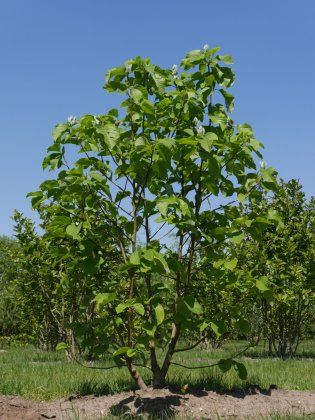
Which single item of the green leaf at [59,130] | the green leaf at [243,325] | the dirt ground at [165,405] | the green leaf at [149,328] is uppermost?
the green leaf at [59,130]

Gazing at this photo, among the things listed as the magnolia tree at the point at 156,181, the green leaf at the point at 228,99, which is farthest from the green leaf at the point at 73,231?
the green leaf at the point at 228,99

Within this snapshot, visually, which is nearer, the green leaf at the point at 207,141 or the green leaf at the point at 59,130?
the green leaf at the point at 207,141

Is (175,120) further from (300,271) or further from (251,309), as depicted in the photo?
(251,309)

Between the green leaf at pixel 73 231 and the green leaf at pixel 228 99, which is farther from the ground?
the green leaf at pixel 228 99

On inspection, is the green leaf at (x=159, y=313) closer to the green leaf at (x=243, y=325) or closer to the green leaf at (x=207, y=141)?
the green leaf at (x=243, y=325)

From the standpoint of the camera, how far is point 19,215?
11.5 meters

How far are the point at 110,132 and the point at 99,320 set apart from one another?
6.50 feet

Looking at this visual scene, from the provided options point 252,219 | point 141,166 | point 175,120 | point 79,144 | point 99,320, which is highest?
point 175,120

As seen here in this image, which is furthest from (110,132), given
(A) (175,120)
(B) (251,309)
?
(B) (251,309)

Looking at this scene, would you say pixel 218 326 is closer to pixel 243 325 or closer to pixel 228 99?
pixel 243 325

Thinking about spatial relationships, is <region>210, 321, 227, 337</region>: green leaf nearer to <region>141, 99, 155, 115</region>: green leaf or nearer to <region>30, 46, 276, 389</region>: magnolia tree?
<region>30, 46, 276, 389</region>: magnolia tree

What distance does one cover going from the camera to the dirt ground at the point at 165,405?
4973 millimetres

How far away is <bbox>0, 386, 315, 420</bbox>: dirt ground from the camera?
497 centimetres

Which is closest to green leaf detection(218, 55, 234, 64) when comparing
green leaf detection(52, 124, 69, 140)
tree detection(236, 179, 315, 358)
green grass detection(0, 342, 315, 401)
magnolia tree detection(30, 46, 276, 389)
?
magnolia tree detection(30, 46, 276, 389)
